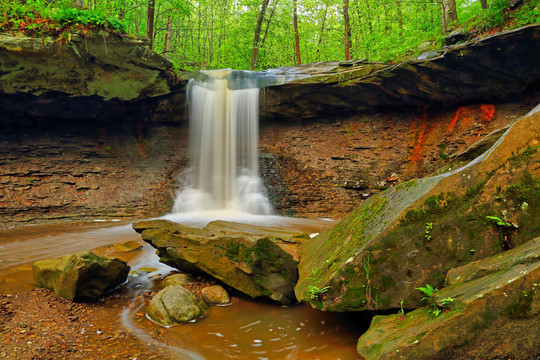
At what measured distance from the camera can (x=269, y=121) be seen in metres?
13.3

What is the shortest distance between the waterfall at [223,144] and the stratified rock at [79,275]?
807 centimetres

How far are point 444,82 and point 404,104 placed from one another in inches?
60.9

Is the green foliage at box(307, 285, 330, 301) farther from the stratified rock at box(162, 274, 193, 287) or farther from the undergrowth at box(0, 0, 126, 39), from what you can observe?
the undergrowth at box(0, 0, 126, 39)

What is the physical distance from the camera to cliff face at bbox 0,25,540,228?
9.72 m

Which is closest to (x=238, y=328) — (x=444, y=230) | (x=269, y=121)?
(x=444, y=230)

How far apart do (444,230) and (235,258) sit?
2.80 meters

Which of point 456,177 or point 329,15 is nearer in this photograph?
point 456,177

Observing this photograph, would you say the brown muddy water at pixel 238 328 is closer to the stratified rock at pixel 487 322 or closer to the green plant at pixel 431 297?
the stratified rock at pixel 487 322

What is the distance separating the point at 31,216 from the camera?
9984 millimetres

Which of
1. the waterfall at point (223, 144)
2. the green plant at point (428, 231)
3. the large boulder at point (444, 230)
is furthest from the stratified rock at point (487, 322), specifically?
the waterfall at point (223, 144)

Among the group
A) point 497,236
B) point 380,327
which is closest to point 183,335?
point 380,327

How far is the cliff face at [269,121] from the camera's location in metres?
9.72

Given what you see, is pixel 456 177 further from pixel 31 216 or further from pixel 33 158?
pixel 33 158

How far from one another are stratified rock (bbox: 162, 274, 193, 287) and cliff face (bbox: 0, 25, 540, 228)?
23.8 ft
